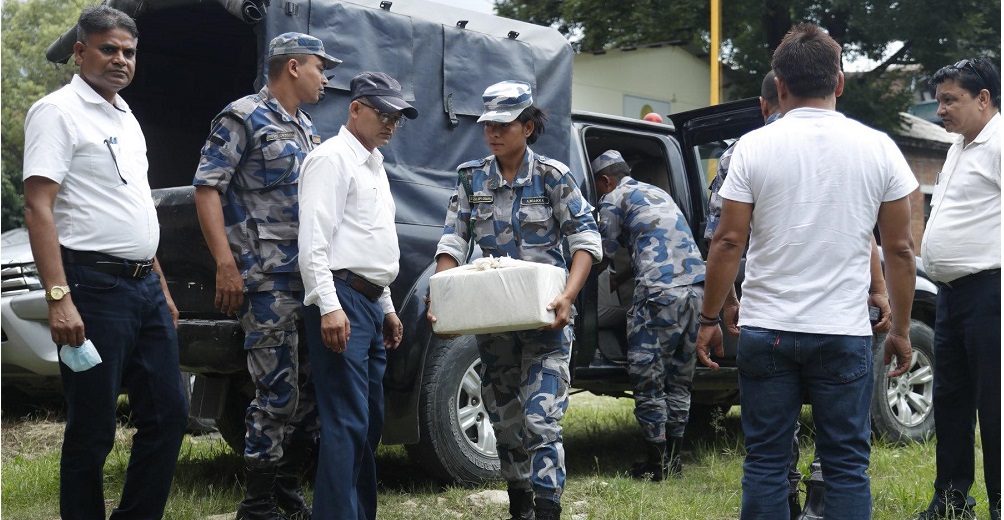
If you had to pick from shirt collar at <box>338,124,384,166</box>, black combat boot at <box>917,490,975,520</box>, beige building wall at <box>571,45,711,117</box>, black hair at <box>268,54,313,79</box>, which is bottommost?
black combat boot at <box>917,490,975,520</box>

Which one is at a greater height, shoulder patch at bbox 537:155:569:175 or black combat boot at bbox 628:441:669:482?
shoulder patch at bbox 537:155:569:175

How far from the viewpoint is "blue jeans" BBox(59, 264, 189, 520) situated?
3789 mm

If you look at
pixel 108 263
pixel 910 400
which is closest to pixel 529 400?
pixel 108 263

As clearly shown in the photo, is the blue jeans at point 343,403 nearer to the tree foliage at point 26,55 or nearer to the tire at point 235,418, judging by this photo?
the tire at point 235,418

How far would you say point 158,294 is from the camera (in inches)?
158

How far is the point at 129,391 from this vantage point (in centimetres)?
407

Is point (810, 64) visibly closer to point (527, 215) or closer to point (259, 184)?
point (527, 215)

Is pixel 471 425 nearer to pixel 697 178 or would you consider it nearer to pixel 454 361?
pixel 454 361

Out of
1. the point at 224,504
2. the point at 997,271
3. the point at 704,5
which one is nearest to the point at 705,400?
the point at 997,271

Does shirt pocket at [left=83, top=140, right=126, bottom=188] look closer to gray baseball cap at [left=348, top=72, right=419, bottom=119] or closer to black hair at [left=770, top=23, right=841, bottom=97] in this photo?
gray baseball cap at [left=348, top=72, right=419, bottom=119]

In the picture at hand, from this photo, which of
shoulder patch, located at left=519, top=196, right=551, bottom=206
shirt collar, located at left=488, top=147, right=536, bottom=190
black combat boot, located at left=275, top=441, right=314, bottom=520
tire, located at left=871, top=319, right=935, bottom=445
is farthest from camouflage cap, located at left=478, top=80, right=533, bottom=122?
tire, located at left=871, top=319, right=935, bottom=445

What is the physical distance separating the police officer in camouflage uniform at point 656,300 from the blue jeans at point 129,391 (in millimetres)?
2677

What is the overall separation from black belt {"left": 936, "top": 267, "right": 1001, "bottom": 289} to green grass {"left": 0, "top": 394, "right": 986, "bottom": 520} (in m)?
1.09

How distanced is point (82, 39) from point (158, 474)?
62.8 inches
